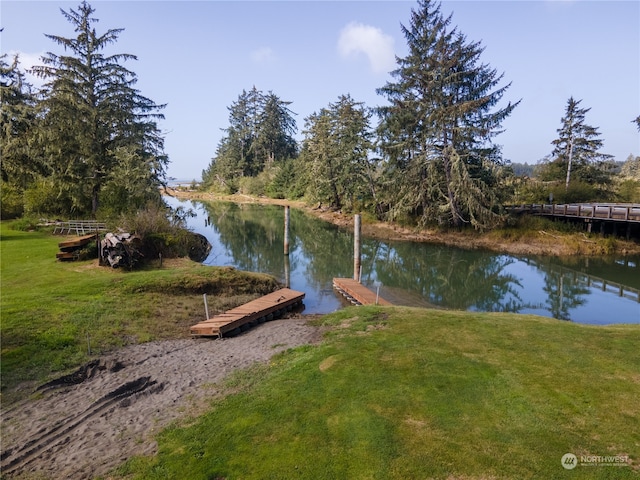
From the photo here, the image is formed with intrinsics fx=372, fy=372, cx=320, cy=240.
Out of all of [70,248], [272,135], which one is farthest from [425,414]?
[272,135]

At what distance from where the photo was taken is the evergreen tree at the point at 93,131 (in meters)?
25.1

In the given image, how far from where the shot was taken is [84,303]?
12.3m

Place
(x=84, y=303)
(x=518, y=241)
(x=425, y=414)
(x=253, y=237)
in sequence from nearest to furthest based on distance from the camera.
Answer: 1. (x=425, y=414)
2. (x=84, y=303)
3. (x=518, y=241)
4. (x=253, y=237)

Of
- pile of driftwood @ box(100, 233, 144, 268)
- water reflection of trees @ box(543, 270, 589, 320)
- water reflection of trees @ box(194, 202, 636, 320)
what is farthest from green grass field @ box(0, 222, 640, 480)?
water reflection of trees @ box(194, 202, 636, 320)

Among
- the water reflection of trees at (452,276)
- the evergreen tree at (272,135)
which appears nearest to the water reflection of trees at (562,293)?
the water reflection of trees at (452,276)

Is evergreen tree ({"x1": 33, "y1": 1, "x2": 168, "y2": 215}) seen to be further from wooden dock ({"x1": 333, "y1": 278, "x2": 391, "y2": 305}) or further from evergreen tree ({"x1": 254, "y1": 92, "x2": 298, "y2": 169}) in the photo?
evergreen tree ({"x1": 254, "y1": 92, "x2": 298, "y2": 169})

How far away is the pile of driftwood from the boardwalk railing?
3130cm

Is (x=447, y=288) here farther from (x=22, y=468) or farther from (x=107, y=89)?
(x=107, y=89)

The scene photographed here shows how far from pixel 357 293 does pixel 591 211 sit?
23083 mm

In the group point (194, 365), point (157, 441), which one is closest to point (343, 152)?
point (194, 365)

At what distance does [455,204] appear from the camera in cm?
3325

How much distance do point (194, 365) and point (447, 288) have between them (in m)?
16.0

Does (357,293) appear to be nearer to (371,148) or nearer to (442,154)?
(442,154)

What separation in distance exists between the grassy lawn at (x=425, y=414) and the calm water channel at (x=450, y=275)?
28.3 feet
